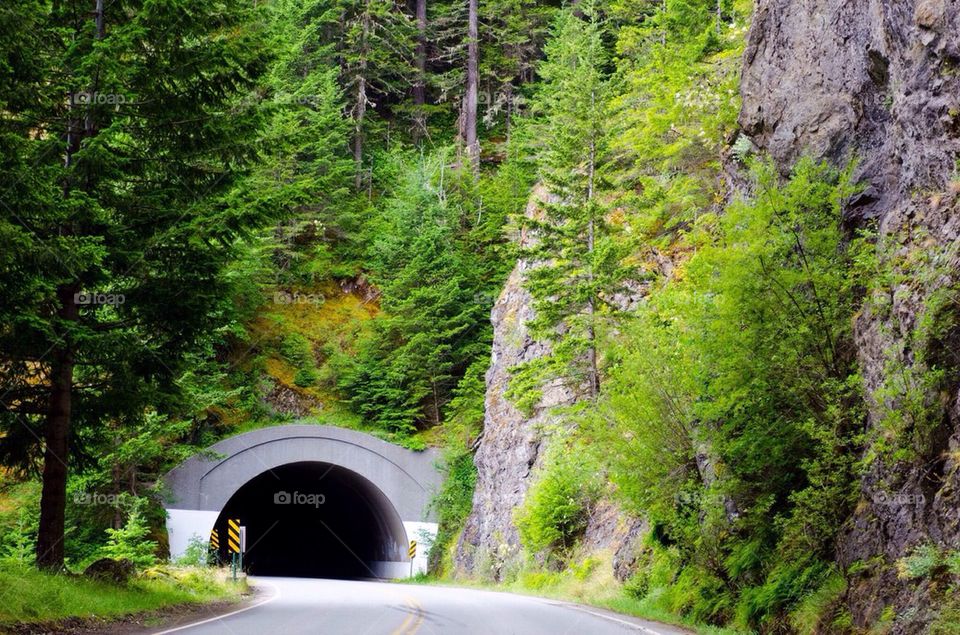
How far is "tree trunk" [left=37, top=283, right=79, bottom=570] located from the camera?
10.9m

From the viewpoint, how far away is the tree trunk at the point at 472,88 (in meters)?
43.5

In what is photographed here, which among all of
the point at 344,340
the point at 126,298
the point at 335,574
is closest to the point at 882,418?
the point at 126,298

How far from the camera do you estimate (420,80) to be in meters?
46.4

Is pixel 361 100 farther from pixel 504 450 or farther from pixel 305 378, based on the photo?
pixel 504 450

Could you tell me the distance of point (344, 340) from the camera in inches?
1346

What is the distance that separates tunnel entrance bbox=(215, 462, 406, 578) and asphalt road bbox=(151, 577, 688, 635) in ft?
49.6

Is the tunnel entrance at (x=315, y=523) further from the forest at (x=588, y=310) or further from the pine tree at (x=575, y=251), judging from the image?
the pine tree at (x=575, y=251)

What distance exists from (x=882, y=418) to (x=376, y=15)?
39.4 m

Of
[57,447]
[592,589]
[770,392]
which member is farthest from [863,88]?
[57,447]

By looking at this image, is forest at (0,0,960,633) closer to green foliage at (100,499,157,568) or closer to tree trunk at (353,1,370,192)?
green foliage at (100,499,157,568)

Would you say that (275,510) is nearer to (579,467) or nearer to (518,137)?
(518,137)

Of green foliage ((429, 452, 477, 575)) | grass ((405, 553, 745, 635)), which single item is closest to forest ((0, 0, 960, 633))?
grass ((405, 553, 745, 635))

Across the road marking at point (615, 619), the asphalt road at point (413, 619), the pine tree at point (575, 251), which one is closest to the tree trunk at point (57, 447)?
the asphalt road at point (413, 619)

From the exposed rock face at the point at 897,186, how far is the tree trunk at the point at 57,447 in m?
9.92
